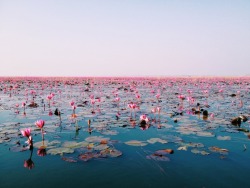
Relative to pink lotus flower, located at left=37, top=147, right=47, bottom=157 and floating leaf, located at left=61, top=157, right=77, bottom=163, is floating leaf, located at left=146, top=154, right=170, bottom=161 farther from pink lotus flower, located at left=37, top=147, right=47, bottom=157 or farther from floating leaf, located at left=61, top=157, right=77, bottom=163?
pink lotus flower, located at left=37, top=147, right=47, bottom=157

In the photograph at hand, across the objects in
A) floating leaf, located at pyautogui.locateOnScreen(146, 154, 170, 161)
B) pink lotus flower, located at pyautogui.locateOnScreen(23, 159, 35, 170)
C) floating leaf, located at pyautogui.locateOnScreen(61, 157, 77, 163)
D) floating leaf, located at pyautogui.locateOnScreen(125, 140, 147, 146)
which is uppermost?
floating leaf, located at pyautogui.locateOnScreen(125, 140, 147, 146)

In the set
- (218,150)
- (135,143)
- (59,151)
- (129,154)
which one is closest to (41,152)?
(59,151)

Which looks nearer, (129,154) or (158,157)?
(158,157)

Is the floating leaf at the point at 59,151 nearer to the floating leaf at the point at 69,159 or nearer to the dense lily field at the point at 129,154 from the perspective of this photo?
the dense lily field at the point at 129,154

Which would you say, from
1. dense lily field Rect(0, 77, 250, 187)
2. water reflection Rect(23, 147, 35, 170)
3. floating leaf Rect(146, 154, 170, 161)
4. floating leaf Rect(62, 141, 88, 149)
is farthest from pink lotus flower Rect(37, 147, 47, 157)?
floating leaf Rect(146, 154, 170, 161)

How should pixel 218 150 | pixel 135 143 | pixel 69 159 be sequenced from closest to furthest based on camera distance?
pixel 69 159 < pixel 218 150 < pixel 135 143

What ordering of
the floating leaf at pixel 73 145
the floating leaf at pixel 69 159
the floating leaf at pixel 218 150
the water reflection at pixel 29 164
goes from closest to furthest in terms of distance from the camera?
the water reflection at pixel 29 164 → the floating leaf at pixel 69 159 → the floating leaf at pixel 218 150 → the floating leaf at pixel 73 145

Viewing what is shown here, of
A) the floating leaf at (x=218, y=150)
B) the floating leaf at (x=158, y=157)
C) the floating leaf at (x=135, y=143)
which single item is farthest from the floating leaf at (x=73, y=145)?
the floating leaf at (x=218, y=150)

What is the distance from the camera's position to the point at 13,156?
440cm

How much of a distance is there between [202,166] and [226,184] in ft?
2.14

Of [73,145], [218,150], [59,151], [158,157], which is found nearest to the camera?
[158,157]

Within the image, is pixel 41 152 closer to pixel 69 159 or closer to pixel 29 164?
pixel 29 164

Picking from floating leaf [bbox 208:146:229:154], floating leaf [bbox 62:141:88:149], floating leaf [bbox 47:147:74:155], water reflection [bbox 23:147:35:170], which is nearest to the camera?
water reflection [bbox 23:147:35:170]

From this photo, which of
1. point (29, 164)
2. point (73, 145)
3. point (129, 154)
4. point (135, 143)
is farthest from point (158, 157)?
point (29, 164)
